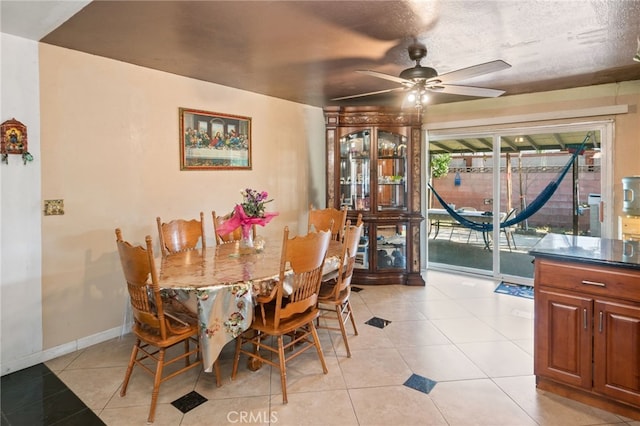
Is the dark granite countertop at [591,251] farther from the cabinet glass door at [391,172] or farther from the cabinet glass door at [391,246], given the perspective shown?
the cabinet glass door at [391,172]

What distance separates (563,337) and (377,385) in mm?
1093

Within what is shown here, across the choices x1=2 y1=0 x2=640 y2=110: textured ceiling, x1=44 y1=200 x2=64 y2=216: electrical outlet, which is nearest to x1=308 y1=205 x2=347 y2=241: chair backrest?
x1=2 y1=0 x2=640 y2=110: textured ceiling

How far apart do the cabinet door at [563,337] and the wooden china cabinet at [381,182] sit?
2.17m

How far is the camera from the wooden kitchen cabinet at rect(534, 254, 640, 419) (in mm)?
1818

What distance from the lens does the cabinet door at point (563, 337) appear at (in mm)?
1939

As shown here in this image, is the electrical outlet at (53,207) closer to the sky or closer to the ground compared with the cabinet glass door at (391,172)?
closer to the ground

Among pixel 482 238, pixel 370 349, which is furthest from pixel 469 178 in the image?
pixel 370 349

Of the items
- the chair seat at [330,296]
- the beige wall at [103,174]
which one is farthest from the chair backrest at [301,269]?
the beige wall at [103,174]

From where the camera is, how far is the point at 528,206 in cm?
445

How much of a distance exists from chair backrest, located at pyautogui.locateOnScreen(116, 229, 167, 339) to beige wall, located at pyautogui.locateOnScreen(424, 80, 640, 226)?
159 inches

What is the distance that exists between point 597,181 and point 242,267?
152 inches

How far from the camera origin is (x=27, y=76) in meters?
2.39

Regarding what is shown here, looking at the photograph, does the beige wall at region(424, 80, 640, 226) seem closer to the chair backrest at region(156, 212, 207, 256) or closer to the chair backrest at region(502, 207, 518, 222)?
the chair backrest at region(502, 207, 518, 222)

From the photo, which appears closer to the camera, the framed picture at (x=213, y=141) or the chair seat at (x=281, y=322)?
the chair seat at (x=281, y=322)
